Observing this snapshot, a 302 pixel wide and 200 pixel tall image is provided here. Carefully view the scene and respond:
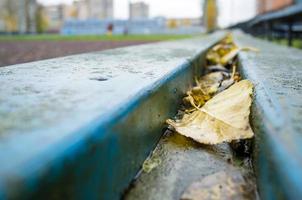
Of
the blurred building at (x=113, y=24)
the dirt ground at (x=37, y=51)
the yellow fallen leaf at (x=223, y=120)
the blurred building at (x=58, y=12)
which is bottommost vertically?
the dirt ground at (x=37, y=51)

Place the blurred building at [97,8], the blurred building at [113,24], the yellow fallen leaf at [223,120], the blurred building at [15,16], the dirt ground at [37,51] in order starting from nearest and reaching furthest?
the yellow fallen leaf at [223,120], the dirt ground at [37,51], the blurred building at [113,24], the blurred building at [15,16], the blurred building at [97,8]

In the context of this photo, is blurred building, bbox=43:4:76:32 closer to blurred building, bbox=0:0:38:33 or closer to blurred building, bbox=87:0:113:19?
blurred building, bbox=87:0:113:19

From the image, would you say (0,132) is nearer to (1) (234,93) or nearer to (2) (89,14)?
(1) (234,93)

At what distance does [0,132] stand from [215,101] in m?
0.54

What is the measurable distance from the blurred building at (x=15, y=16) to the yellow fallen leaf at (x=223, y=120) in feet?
129

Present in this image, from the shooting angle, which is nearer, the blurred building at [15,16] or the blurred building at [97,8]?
the blurred building at [15,16]

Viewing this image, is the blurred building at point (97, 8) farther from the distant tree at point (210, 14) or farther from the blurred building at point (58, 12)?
the distant tree at point (210, 14)

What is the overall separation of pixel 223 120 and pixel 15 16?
40612 mm

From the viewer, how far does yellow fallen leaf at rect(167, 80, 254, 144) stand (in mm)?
651

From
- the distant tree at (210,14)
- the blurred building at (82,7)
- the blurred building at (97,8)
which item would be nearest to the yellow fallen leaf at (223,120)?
the distant tree at (210,14)

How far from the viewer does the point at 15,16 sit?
3756cm

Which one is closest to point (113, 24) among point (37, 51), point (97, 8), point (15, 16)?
point (15, 16)

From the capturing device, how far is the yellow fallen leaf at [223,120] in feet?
2.14

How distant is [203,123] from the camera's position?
0.74 m
